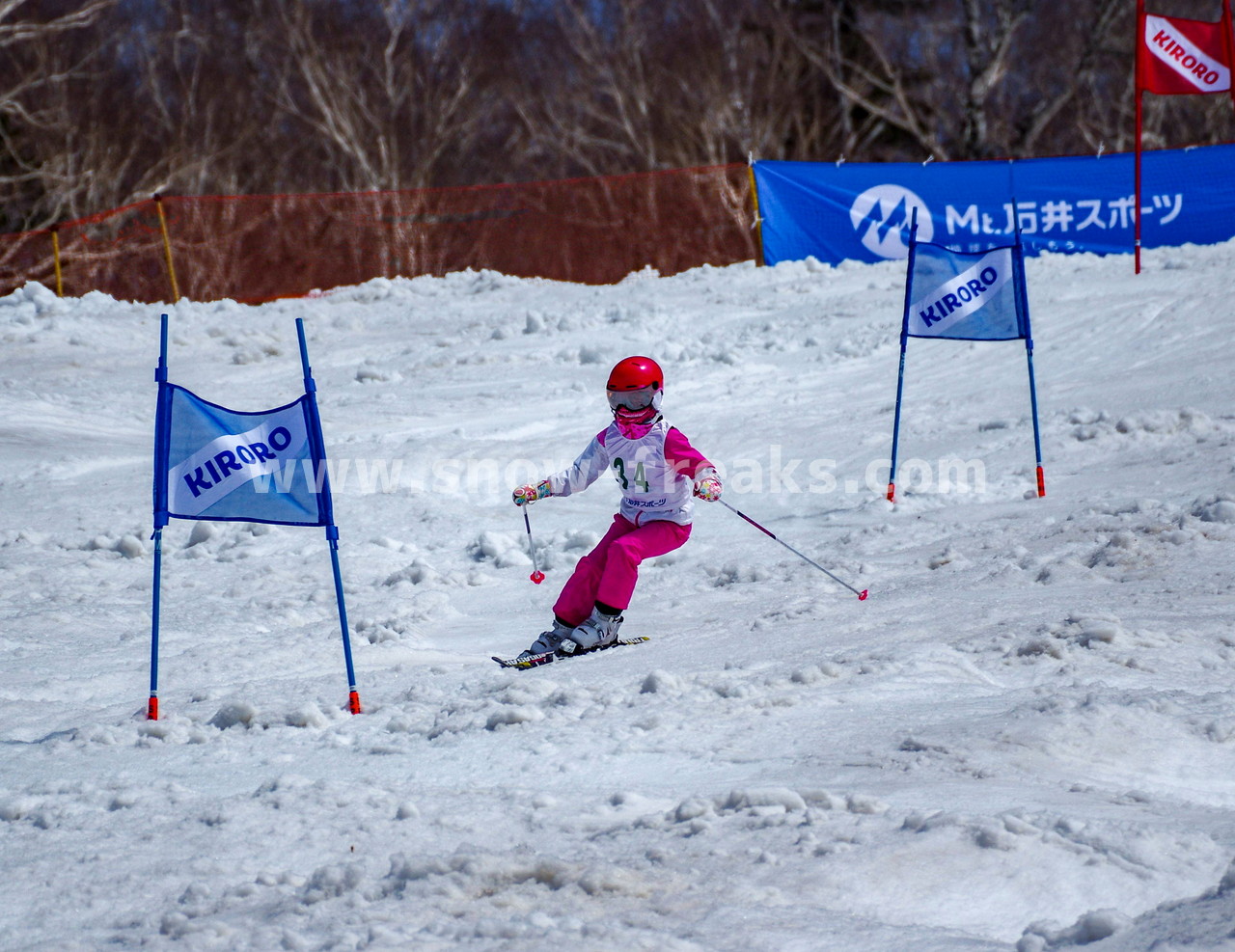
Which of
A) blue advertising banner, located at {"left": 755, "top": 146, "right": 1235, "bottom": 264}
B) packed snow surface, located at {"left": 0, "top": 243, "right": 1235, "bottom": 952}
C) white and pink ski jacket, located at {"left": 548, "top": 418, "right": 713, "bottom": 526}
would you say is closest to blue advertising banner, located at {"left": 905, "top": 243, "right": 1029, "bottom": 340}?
packed snow surface, located at {"left": 0, "top": 243, "right": 1235, "bottom": 952}

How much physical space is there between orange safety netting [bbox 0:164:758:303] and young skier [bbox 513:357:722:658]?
11.8 m

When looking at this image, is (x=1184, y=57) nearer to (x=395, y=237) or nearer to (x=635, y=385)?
(x=395, y=237)

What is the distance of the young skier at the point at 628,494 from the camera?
19.6ft

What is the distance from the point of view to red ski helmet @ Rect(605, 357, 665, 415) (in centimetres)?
595

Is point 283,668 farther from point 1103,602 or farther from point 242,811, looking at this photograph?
point 1103,602

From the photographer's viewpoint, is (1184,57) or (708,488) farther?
(1184,57)

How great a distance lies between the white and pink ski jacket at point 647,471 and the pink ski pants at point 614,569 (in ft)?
0.26

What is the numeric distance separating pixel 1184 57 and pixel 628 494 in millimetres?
11399

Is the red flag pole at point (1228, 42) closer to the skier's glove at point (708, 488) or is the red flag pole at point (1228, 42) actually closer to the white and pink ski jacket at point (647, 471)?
the white and pink ski jacket at point (647, 471)

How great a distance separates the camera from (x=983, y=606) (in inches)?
239

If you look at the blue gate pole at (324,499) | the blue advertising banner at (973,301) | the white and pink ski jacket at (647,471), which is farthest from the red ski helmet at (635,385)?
the blue advertising banner at (973,301)

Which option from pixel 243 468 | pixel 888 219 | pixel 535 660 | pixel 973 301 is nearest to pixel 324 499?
pixel 243 468

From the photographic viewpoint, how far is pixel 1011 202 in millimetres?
16141

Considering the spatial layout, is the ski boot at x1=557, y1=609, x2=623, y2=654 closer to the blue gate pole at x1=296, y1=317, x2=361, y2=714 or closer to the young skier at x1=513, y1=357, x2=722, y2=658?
the young skier at x1=513, y1=357, x2=722, y2=658
